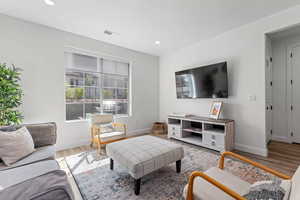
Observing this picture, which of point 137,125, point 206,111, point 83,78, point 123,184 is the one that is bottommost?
point 123,184

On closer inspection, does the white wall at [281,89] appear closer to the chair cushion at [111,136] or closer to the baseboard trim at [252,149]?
the baseboard trim at [252,149]

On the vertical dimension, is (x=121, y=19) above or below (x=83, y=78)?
above

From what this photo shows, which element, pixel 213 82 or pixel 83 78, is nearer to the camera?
pixel 213 82

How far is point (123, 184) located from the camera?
176cm

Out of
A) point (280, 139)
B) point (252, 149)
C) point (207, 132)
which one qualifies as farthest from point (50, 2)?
point (280, 139)

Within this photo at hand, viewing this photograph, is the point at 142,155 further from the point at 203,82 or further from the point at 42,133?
the point at 203,82

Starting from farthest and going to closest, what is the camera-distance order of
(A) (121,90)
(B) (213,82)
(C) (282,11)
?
(A) (121,90) < (B) (213,82) < (C) (282,11)

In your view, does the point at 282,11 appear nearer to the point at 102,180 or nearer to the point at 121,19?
the point at 121,19

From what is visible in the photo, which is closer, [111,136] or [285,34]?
[111,136]

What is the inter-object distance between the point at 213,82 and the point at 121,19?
7.84 ft

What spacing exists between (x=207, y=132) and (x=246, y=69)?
155 cm

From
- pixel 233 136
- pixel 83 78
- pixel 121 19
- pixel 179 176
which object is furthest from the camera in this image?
pixel 83 78

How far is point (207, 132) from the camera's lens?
285 centimetres

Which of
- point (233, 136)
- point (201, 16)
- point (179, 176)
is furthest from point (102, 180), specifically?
point (201, 16)
